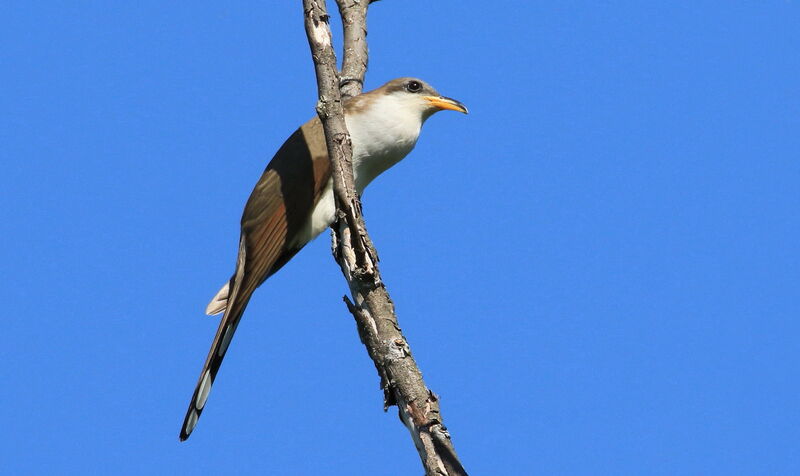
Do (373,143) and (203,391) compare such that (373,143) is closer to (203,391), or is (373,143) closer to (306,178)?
(306,178)

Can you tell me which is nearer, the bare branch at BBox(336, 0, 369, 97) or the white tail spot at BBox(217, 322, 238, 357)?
the white tail spot at BBox(217, 322, 238, 357)

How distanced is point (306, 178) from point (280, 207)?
0.22 m

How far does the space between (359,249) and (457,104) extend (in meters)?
1.86

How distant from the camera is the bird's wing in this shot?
14.9 ft

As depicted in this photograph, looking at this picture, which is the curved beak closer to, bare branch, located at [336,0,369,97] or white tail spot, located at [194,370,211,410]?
bare branch, located at [336,0,369,97]

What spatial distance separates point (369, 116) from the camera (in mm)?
4789

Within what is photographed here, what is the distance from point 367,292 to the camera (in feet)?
11.5

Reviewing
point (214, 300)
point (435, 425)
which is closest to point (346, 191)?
point (435, 425)

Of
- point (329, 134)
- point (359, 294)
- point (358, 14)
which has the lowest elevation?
point (359, 294)

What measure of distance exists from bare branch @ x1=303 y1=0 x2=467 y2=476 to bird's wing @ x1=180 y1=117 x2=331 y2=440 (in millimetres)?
1095

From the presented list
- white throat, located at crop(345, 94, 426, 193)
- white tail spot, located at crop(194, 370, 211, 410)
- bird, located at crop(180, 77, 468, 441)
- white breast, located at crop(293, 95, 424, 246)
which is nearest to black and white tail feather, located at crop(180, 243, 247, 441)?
white tail spot, located at crop(194, 370, 211, 410)

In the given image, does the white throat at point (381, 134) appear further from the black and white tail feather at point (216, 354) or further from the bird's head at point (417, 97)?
the black and white tail feather at point (216, 354)

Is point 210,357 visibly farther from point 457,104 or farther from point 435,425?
point 457,104

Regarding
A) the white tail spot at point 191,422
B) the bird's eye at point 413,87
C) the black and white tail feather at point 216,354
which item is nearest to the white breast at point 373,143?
the bird's eye at point 413,87
